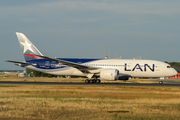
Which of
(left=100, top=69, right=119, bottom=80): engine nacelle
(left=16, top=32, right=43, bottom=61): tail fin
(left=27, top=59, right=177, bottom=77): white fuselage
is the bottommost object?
(left=100, top=69, right=119, bottom=80): engine nacelle

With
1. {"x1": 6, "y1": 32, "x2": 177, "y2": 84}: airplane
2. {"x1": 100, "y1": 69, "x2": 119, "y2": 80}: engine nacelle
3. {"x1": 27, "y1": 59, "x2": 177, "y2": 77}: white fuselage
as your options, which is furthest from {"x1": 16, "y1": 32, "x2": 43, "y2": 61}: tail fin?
{"x1": 100, "y1": 69, "x2": 119, "y2": 80}: engine nacelle

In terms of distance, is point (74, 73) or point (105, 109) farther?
point (74, 73)

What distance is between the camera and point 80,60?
40.9 metres

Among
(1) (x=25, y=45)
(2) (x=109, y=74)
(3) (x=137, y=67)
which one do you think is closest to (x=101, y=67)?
(2) (x=109, y=74)

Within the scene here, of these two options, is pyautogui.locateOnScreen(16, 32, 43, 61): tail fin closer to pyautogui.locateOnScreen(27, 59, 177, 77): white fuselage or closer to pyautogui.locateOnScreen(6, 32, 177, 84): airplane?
pyautogui.locateOnScreen(6, 32, 177, 84): airplane

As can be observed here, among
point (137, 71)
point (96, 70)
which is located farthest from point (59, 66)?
point (137, 71)

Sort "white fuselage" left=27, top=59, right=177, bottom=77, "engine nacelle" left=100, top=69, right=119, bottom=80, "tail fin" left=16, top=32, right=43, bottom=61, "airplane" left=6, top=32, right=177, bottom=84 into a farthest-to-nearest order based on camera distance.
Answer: "tail fin" left=16, top=32, right=43, bottom=61
"white fuselage" left=27, top=59, right=177, bottom=77
"airplane" left=6, top=32, right=177, bottom=84
"engine nacelle" left=100, top=69, right=119, bottom=80

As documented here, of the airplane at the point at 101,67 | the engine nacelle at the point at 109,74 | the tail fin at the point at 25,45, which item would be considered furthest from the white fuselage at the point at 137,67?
the tail fin at the point at 25,45

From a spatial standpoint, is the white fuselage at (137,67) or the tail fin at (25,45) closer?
the white fuselage at (137,67)

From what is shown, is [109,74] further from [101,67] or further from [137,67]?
[137,67]

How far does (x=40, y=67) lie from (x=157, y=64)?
1988 centimetres

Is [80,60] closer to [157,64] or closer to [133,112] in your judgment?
[157,64]

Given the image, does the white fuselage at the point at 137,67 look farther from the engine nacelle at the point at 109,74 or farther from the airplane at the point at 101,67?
the engine nacelle at the point at 109,74

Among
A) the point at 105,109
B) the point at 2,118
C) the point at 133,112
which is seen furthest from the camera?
the point at 105,109
